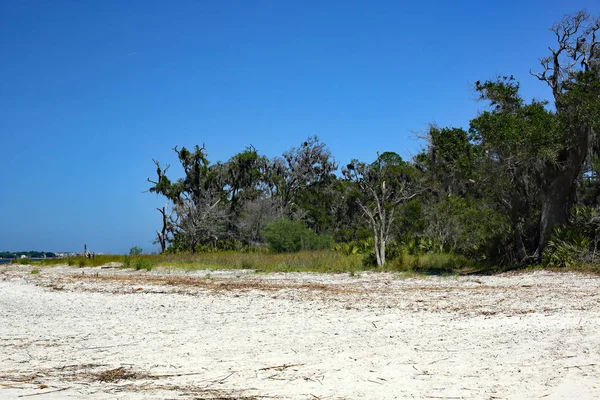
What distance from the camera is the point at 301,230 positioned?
36.1 m

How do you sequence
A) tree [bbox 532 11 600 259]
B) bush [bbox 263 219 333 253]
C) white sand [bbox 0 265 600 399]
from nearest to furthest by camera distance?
white sand [bbox 0 265 600 399]
tree [bbox 532 11 600 259]
bush [bbox 263 219 333 253]

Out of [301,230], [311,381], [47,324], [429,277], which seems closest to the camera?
[311,381]

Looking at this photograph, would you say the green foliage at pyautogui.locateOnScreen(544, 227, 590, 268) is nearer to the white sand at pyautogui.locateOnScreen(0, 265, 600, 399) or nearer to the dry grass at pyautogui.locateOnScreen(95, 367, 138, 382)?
the white sand at pyautogui.locateOnScreen(0, 265, 600, 399)

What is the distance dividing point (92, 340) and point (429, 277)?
10.9 m

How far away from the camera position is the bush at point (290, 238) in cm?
3469

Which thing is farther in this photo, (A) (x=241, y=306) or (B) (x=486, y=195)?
(B) (x=486, y=195)

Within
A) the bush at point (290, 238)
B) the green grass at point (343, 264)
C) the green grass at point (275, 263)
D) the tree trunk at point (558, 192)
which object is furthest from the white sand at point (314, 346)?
the bush at point (290, 238)

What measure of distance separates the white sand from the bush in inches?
892

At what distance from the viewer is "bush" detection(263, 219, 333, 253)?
3469cm

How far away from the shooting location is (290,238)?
114 feet

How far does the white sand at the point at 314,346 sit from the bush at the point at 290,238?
2266cm

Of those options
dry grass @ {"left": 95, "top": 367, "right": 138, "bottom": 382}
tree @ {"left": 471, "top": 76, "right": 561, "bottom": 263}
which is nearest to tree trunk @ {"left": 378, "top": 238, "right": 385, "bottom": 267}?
tree @ {"left": 471, "top": 76, "right": 561, "bottom": 263}

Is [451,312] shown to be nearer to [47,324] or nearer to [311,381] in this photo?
[311,381]

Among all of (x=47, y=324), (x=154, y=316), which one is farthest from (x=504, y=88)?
(x=47, y=324)
